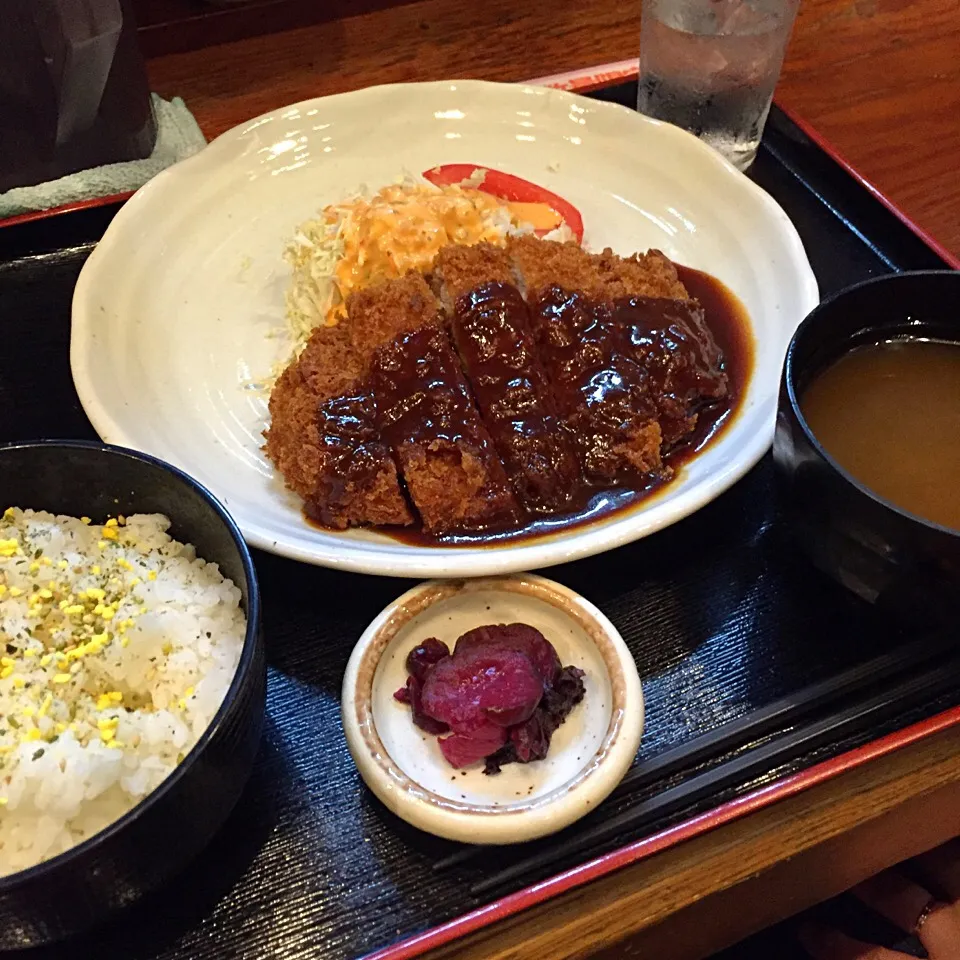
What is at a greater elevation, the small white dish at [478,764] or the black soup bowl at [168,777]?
the black soup bowl at [168,777]

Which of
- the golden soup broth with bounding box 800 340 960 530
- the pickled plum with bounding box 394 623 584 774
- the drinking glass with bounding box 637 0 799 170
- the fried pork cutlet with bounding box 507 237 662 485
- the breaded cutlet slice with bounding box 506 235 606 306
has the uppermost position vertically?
the drinking glass with bounding box 637 0 799 170

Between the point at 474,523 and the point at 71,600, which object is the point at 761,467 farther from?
the point at 71,600

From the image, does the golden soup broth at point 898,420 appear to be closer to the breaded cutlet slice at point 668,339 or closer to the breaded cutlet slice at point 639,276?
the breaded cutlet slice at point 668,339

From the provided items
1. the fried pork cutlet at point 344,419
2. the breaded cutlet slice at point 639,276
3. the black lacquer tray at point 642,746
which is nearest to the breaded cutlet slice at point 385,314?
the fried pork cutlet at point 344,419

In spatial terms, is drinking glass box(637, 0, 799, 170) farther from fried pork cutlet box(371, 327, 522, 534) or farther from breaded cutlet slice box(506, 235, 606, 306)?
fried pork cutlet box(371, 327, 522, 534)

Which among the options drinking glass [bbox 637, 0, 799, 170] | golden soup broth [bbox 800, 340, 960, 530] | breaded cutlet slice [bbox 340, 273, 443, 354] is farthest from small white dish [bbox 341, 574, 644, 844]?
drinking glass [bbox 637, 0, 799, 170]

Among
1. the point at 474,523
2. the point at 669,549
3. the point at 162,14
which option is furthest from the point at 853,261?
the point at 162,14

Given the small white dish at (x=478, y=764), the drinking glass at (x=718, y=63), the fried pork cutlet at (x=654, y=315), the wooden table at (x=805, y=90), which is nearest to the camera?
the small white dish at (x=478, y=764)
